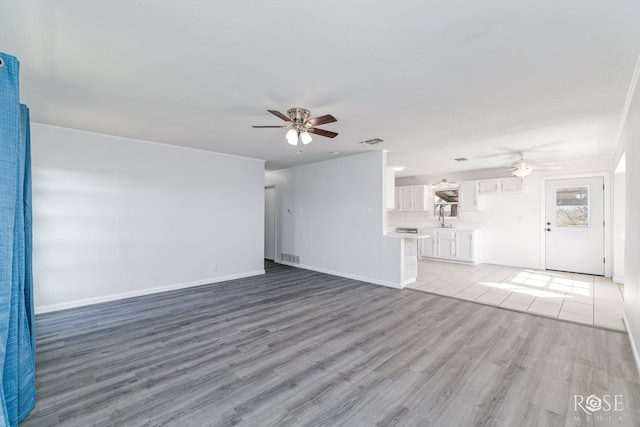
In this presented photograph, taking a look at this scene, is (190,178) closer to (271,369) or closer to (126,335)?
(126,335)

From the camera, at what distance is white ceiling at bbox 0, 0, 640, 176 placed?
1.64m

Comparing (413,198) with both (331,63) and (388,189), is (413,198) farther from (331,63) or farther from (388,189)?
(331,63)

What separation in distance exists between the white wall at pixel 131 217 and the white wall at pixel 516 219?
5964 mm

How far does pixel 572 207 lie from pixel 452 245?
8.63 ft

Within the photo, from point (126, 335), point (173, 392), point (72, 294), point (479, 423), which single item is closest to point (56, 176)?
point (72, 294)

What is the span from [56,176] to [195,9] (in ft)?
12.3

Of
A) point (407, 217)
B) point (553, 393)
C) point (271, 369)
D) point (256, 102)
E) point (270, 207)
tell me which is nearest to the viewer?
point (553, 393)

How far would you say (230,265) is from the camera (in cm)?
556

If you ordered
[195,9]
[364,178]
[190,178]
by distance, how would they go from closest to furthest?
[195,9] < [190,178] < [364,178]

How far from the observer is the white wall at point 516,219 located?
242 inches

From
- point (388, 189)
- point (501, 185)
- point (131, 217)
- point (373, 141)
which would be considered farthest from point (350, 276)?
point (501, 185)

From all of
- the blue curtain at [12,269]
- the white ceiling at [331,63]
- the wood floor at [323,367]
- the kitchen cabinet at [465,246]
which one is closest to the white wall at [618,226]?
the white ceiling at [331,63]

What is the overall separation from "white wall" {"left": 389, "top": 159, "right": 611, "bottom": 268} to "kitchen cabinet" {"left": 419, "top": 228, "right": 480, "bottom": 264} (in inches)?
15.8

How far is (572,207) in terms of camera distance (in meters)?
6.09
